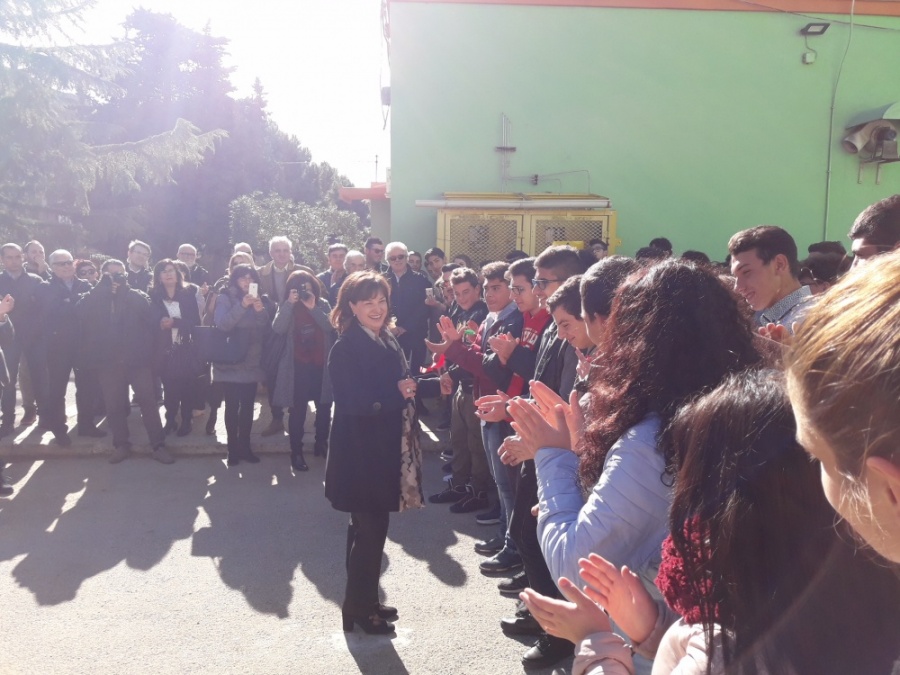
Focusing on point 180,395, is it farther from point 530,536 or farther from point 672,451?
point 672,451

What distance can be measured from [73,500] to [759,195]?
10.8 meters

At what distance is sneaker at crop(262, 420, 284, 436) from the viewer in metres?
7.35

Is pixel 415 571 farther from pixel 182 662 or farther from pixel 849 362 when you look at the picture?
pixel 849 362

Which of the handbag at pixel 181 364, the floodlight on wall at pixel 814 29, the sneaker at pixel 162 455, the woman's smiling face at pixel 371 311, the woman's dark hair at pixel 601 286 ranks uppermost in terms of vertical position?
the floodlight on wall at pixel 814 29

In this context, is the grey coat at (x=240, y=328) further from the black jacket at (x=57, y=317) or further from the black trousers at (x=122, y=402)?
the black jacket at (x=57, y=317)

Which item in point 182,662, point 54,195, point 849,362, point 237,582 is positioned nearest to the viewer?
point 849,362

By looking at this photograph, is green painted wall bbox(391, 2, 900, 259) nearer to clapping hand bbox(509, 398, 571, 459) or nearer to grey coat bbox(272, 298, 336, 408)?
grey coat bbox(272, 298, 336, 408)

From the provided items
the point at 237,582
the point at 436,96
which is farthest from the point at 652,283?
the point at 436,96

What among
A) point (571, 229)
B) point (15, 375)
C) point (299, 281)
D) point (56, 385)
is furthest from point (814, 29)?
point (15, 375)

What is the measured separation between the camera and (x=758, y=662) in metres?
1.05

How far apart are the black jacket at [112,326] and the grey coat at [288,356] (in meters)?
1.36

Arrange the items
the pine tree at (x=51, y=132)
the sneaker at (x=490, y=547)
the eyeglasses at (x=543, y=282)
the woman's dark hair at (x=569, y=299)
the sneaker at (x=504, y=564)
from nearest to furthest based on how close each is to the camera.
Answer: the woman's dark hair at (x=569, y=299) → the eyeglasses at (x=543, y=282) → the sneaker at (x=504, y=564) → the sneaker at (x=490, y=547) → the pine tree at (x=51, y=132)

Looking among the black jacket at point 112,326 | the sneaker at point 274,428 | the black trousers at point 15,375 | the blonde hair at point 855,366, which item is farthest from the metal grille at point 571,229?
the blonde hair at point 855,366

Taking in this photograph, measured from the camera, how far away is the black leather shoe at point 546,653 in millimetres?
3318
